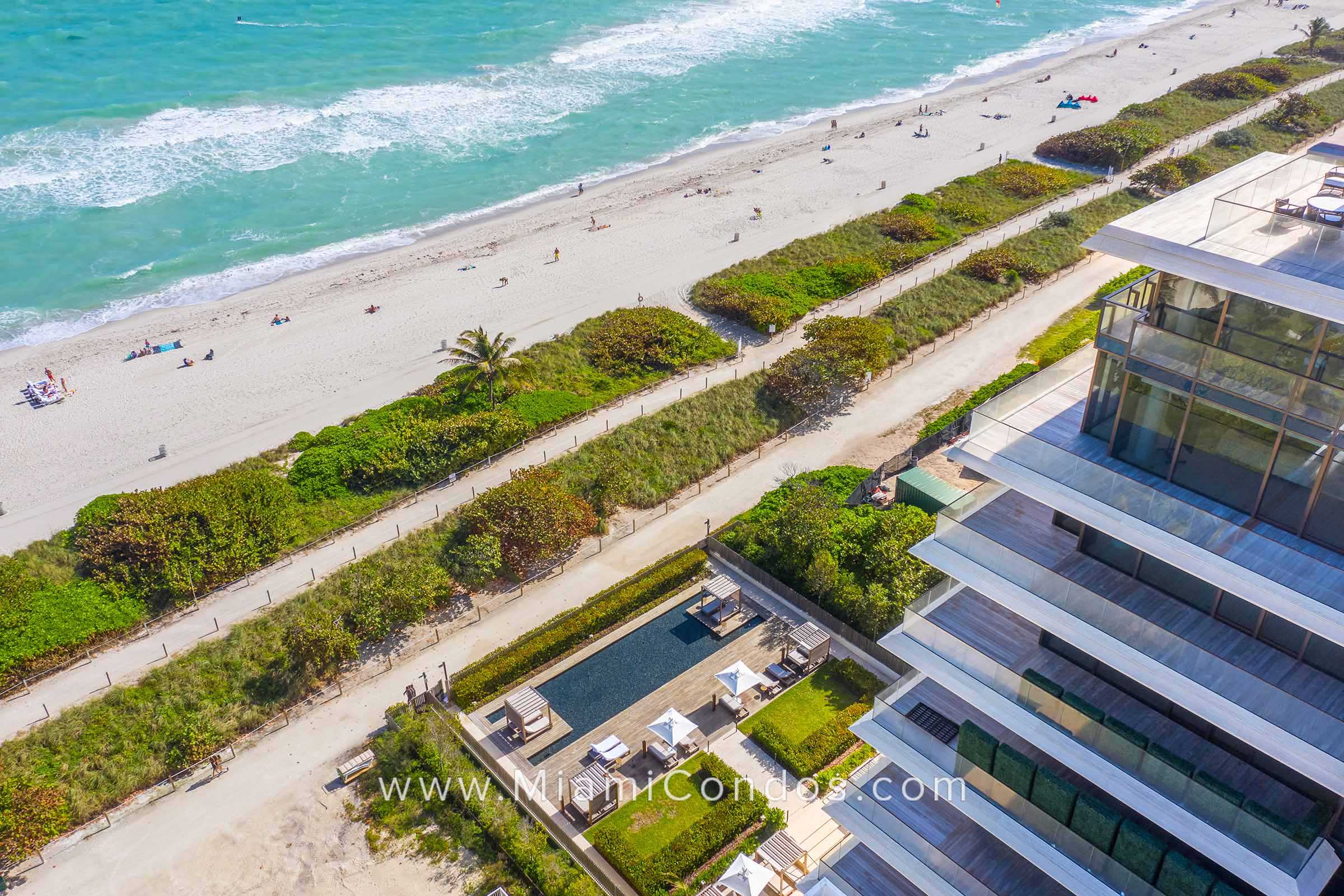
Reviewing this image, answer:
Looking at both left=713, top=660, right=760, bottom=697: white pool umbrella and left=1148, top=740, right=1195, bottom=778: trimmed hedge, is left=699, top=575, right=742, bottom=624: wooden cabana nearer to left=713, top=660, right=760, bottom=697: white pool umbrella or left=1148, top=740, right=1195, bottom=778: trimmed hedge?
left=713, top=660, right=760, bottom=697: white pool umbrella

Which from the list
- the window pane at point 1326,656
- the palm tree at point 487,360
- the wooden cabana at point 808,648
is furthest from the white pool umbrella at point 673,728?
the palm tree at point 487,360

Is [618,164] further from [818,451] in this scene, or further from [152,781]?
[152,781]

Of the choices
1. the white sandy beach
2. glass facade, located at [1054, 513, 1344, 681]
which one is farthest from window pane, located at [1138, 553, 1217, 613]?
the white sandy beach

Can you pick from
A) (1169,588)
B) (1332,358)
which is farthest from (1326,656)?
(1332,358)

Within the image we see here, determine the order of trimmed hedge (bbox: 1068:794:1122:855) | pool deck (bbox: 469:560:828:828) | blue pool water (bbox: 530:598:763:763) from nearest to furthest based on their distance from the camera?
trimmed hedge (bbox: 1068:794:1122:855), pool deck (bbox: 469:560:828:828), blue pool water (bbox: 530:598:763:763)

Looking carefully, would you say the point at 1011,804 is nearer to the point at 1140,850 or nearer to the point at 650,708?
the point at 1140,850

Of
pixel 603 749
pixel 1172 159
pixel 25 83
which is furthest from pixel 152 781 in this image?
pixel 25 83
